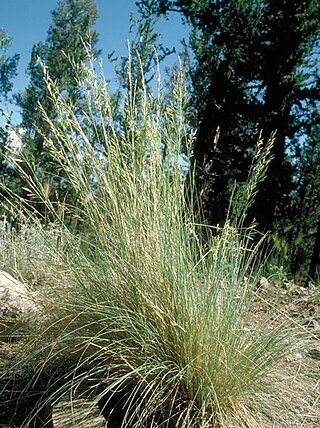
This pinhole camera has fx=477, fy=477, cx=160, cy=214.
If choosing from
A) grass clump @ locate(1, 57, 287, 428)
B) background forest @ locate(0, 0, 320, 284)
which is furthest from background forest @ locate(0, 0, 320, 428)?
background forest @ locate(0, 0, 320, 284)

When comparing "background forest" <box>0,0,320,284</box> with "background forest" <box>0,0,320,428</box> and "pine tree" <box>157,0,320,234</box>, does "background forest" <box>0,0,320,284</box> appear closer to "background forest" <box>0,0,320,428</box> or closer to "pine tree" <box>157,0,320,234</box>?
"pine tree" <box>157,0,320,234</box>

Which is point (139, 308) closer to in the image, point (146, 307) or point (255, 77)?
point (146, 307)

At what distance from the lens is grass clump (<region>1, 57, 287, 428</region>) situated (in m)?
1.74

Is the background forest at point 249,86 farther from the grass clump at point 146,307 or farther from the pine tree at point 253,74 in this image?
the grass clump at point 146,307

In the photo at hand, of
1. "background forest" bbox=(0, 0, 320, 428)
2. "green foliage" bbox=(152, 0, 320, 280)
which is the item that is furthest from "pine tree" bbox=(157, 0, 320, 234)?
"background forest" bbox=(0, 0, 320, 428)

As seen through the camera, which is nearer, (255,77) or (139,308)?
(139,308)

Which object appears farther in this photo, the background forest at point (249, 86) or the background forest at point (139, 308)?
the background forest at point (249, 86)

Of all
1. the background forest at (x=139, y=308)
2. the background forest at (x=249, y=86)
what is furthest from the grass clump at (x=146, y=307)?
the background forest at (x=249, y=86)

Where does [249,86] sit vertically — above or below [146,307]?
above

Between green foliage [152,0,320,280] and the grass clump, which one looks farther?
green foliage [152,0,320,280]

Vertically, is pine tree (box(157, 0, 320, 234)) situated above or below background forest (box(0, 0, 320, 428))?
above

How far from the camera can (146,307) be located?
185cm

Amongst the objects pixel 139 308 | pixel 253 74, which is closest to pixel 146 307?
pixel 139 308

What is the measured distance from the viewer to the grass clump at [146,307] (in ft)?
5.71
